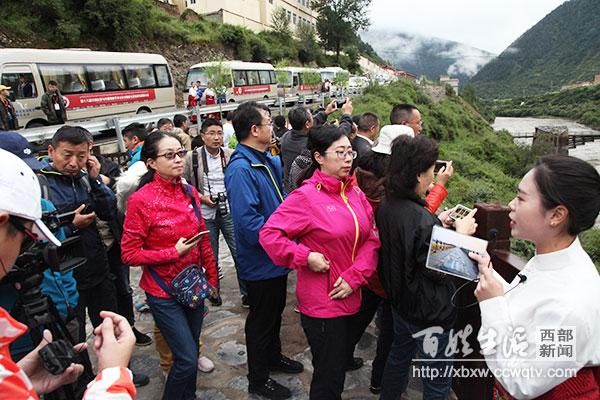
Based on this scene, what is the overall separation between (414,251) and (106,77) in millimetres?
15248

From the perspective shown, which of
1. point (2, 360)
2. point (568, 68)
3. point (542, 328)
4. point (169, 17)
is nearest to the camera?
point (2, 360)

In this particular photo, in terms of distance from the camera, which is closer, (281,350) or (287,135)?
(281,350)

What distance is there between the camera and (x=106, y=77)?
14281mm

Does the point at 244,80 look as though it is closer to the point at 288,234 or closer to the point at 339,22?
the point at 288,234

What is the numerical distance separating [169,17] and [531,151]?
86.0 ft

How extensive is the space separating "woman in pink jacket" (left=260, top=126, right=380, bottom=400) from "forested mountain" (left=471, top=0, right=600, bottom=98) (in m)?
105

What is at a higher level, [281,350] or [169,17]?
[169,17]

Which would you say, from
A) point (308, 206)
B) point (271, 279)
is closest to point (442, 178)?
point (308, 206)

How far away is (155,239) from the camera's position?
2359mm

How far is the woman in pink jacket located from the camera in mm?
2100

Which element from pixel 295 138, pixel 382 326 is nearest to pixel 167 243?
pixel 382 326

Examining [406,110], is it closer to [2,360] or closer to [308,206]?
[308,206]

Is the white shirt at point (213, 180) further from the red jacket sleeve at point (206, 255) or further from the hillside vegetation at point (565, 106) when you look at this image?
the hillside vegetation at point (565, 106)

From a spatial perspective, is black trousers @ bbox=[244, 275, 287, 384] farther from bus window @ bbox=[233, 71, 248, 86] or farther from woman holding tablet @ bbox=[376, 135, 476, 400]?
bus window @ bbox=[233, 71, 248, 86]
